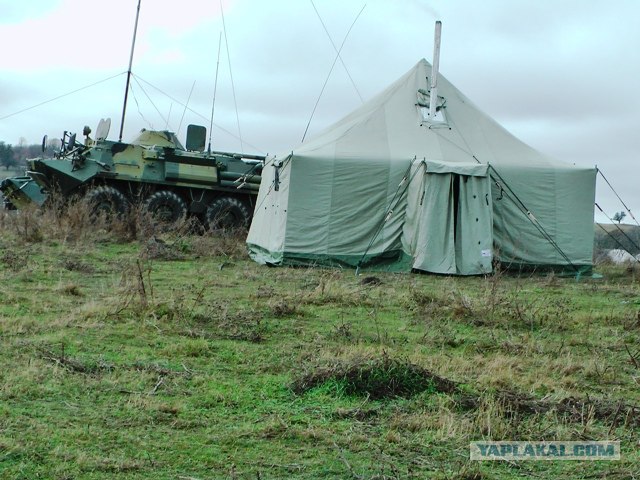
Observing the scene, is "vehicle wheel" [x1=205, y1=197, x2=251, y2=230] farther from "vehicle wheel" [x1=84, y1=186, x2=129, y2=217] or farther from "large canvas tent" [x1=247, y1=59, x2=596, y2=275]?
"large canvas tent" [x1=247, y1=59, x2=596, y2=275]

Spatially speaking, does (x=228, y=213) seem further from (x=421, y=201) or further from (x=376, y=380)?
(x=376, y=380)

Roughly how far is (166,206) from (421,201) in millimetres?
8356

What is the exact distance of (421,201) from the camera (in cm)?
1309

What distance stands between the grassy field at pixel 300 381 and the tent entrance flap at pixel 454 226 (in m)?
2.97

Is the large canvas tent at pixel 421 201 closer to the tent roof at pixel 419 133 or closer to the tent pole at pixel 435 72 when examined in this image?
the tent roof at pixel 419 133

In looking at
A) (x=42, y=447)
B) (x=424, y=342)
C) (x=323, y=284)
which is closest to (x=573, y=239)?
(x=323, y=284)

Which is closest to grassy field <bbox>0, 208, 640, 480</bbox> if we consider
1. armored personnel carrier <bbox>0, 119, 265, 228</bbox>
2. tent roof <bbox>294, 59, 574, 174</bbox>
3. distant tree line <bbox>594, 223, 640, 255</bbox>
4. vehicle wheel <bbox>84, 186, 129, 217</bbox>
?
tent roof <bbox>294, 59, 574, 174</bbox>

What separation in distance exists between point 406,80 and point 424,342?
8559mm

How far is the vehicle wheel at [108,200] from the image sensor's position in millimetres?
18922

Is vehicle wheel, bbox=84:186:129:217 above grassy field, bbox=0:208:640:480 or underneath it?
above

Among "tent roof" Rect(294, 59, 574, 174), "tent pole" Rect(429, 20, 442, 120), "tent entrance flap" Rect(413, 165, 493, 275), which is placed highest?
"tent pole" Rect(429, 20, 442, 120)

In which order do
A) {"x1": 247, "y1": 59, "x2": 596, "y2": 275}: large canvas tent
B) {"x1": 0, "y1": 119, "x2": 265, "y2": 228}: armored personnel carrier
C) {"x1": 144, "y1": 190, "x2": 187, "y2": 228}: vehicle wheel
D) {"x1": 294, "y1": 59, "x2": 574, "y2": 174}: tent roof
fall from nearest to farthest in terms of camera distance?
{"x1": 247, "y1": 59, "x2": 596, "y2": 275}: large canvas tent < {"x1": 294, "y1": 59, "x2": 574, "y2": 174}: tent roof < {"x1": 0, "y1": 119, "x2": 265, "y2": 228}: armored personnel carrier < {"x1": 144, "y1": 190, "x2": 187, "y2": 228}: vehicle wheel

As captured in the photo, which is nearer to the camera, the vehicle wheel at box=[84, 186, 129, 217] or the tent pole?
the tent pole

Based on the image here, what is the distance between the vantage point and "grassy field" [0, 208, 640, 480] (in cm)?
397
